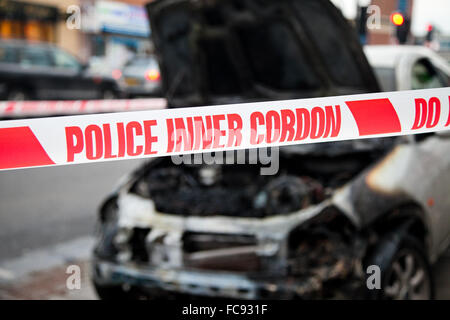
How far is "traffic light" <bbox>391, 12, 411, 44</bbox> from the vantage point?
117 inches

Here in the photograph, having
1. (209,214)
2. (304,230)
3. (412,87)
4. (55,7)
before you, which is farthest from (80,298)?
(55,7)

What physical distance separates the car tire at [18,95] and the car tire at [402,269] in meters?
9.80

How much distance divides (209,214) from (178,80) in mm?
1529

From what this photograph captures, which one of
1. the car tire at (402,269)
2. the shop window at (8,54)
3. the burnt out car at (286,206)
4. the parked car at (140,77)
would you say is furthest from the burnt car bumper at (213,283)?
the shop window at (8,54)

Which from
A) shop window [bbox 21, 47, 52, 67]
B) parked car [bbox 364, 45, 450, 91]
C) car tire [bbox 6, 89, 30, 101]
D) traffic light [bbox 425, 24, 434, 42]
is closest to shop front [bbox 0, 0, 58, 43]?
shop window [bbox 21, 47, 52, 67]

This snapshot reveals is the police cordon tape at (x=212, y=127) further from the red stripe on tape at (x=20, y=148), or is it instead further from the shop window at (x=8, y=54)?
the shop window at (x=8, y=54)

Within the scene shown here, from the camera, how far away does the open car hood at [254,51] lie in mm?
2834

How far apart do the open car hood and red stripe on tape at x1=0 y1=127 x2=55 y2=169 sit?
1.63 meters

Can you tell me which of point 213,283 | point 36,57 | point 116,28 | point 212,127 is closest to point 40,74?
point 36,57

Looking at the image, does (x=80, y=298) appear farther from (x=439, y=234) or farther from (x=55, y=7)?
(x=55, y=7)

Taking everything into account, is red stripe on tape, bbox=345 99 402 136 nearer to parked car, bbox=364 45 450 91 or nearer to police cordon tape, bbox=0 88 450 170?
police cordon tape, bbox=0 88 450 170

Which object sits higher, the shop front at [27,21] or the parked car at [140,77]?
the shop front at [27,21]

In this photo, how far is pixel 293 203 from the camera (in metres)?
2.71

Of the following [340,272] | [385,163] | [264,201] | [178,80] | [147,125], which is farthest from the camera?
[178,80]
